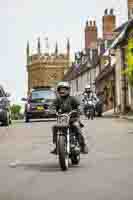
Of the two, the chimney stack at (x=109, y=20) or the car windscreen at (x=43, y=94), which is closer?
the car windscreen at (x=43, y=94)

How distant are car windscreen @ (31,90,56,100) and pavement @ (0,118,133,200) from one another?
1582 centimetres

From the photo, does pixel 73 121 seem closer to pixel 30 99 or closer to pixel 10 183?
pixel 10 183

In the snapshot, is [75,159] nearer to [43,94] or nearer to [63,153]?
[63,153]

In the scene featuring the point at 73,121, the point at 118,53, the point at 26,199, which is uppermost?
the point at 118,53

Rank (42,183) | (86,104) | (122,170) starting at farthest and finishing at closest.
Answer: (86,104)
(122,170)
(42,183)

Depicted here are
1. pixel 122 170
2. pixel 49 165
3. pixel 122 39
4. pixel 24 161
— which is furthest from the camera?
pixel 122 39

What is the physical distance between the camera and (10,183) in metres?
10.2

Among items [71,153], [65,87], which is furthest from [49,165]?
[65,87]

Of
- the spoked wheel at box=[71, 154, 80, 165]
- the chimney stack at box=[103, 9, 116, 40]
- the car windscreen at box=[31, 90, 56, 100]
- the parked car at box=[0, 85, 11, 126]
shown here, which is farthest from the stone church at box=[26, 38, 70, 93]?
the spoked wheel at box=[71, 154, 80, 165]

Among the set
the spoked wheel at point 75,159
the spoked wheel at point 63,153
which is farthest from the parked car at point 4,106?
the spoked wheel at point 63,153

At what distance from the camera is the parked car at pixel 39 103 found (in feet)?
115

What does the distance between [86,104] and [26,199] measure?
105 feet

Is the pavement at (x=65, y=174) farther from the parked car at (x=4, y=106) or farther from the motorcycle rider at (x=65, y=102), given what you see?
the parked car at (x=4, y=106)

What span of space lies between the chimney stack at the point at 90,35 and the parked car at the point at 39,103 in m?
62.6
